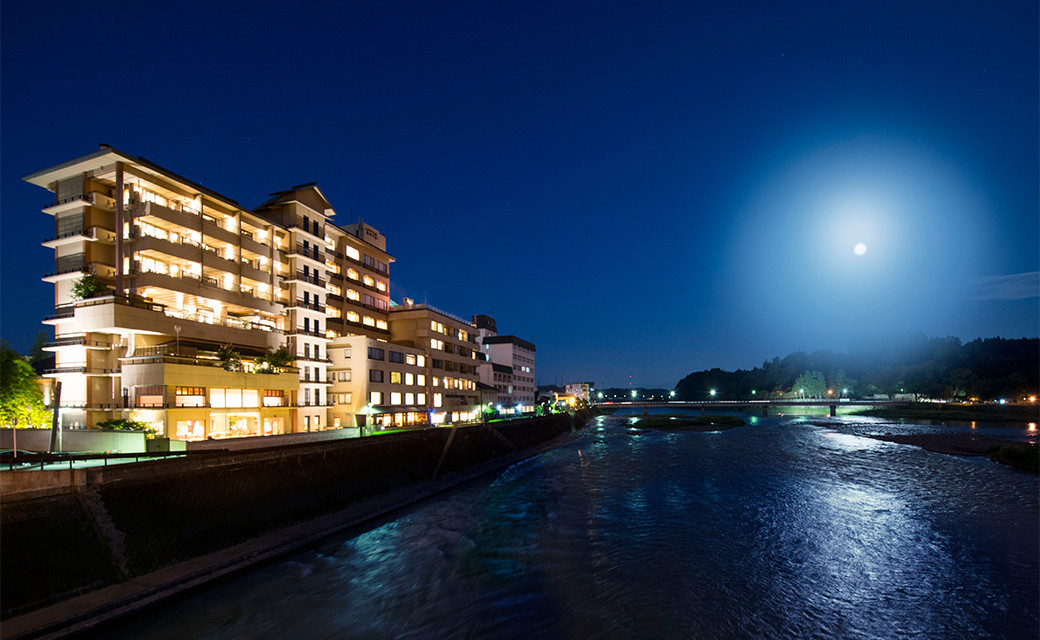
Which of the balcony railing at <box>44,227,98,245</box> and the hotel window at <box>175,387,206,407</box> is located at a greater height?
the balcony railing at <box>44,227,98,245</box>

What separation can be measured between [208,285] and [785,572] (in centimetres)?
4986

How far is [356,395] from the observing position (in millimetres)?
57594

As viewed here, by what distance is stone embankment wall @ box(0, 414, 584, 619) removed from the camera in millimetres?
15109

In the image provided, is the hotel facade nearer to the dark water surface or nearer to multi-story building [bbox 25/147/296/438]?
multi-story building [bbox 25/147/296/438]

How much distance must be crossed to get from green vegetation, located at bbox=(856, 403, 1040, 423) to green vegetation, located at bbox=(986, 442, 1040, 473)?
65837 millimetres

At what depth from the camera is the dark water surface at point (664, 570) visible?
16141 millimetres

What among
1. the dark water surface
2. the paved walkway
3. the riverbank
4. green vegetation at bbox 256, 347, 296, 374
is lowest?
the riverbank

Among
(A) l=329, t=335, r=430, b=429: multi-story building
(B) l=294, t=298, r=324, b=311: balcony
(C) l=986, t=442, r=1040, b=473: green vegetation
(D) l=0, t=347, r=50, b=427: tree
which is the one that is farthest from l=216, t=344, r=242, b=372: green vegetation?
(C) l=986, t=442, r=1040, b=473: green vegetation

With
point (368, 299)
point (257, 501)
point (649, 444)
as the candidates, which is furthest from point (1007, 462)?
point (368, 299)

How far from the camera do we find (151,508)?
19.3m

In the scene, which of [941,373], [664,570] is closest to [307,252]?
[664,570]


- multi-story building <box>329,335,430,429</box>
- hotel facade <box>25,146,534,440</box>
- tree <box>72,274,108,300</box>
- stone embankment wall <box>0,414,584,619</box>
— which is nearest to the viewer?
stone embankment wall <box>0,414,584,619</box>

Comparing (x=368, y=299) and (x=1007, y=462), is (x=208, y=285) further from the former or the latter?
(x=1007, y=462)

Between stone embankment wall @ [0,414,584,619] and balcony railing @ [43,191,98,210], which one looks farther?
balcony railing @ [43,191,98,210]
